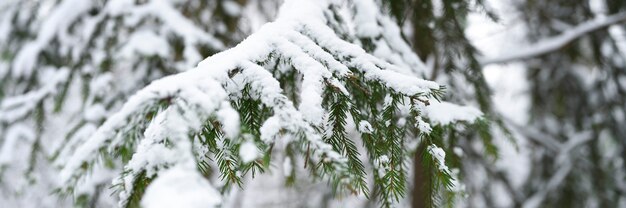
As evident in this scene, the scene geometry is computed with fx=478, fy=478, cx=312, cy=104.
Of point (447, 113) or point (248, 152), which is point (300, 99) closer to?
point (447, 113)

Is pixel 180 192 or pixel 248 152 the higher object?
pixel 248 152

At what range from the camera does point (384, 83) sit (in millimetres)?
1184

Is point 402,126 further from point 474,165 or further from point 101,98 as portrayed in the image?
point 474,165

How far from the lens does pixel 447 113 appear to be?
1.50m

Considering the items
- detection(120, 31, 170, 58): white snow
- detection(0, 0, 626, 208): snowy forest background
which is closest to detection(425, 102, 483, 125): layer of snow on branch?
detection(0, 0, 626, 208): snowy forest background

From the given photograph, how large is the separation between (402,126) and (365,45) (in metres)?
0.40

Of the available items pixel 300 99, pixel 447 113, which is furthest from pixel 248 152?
pixel 300 99

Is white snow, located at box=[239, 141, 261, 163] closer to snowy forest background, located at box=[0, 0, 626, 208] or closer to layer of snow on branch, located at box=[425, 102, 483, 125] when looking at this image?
snowy forest background, located at box=[0, 0, 626, 208]

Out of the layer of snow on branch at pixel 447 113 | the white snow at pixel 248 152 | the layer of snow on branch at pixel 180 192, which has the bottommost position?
the layer of snow on branch at pixel 180 192

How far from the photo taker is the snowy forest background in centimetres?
100

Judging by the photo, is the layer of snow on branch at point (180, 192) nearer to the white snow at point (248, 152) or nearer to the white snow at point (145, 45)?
the white snow at point (248, 152)

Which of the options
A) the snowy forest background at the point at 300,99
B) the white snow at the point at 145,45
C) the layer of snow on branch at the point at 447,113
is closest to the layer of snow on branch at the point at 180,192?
the snowy forest background at the point at 300,99

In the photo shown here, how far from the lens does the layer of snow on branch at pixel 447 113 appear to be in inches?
56.5

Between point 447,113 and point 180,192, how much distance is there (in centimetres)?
98
